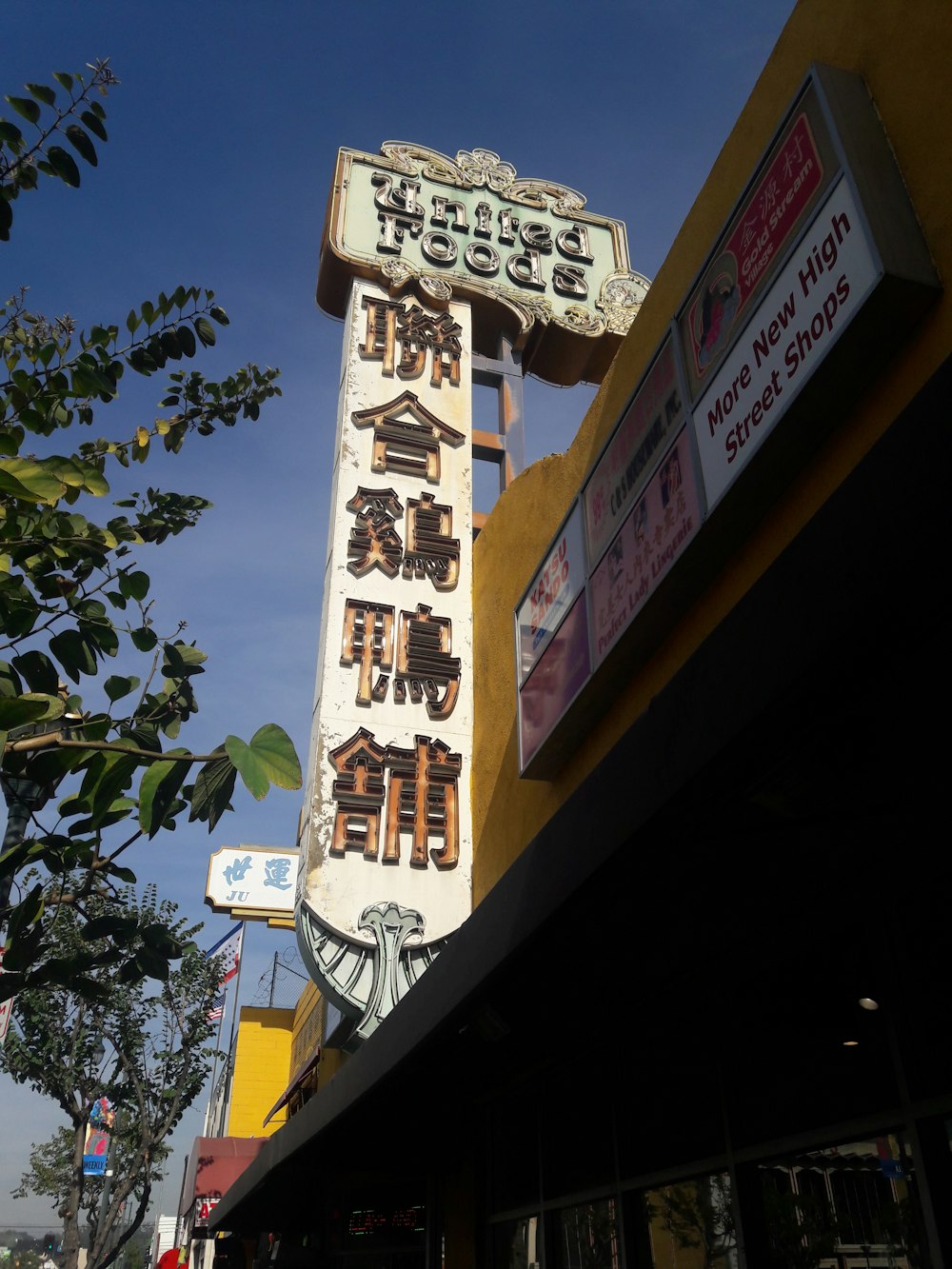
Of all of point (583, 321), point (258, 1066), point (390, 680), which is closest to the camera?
point (390, 680)

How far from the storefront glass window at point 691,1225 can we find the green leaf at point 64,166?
5.22 meters

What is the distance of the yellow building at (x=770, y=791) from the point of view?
2578mm

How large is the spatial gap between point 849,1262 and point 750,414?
3.42 metres

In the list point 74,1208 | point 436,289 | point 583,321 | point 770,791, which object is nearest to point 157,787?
point 770,791

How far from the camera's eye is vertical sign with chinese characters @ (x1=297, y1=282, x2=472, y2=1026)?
331 inches

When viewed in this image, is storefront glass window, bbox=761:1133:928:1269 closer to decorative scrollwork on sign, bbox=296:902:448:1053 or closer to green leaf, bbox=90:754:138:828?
green leaf, bbox=90:754:138:828

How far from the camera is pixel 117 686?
4281mm

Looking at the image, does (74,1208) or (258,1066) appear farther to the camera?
(258,1066)

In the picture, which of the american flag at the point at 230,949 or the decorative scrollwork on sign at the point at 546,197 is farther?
the american flag at the point at 230,949

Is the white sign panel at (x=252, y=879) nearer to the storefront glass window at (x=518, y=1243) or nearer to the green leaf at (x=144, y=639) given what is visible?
the storefront glass window at (x=518, y=1243)

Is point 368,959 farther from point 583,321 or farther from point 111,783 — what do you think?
point 583,321

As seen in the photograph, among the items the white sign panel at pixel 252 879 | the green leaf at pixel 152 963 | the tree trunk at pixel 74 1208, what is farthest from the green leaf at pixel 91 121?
the white sign panel at pixel 252 879

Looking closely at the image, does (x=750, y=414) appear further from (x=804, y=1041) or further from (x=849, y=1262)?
(x=849, y=1262)

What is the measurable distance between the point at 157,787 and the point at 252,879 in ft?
97.1
